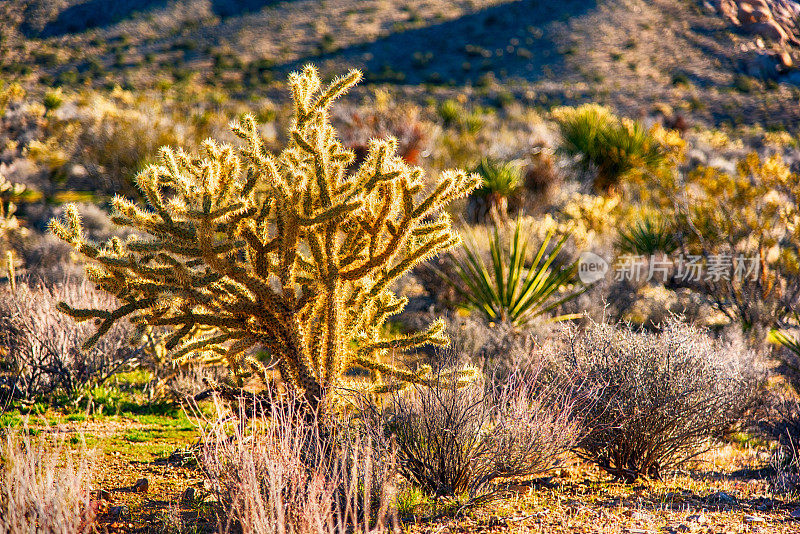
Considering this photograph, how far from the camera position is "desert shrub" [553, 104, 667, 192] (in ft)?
42.8

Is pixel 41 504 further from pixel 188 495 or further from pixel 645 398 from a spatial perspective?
pixel 645 398

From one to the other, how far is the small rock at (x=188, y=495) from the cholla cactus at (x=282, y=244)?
68 cm

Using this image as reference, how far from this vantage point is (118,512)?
9.58 feet

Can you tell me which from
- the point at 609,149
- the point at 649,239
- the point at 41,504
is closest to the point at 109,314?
the point at 41,504

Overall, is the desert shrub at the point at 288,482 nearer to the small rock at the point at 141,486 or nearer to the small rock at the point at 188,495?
the small rock at the point at 188,495

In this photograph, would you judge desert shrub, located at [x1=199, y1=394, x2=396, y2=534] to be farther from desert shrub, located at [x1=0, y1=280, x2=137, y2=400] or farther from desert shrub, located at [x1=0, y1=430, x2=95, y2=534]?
desert shrub, located at [x1=0, y1=280, x2=137, y2=400]

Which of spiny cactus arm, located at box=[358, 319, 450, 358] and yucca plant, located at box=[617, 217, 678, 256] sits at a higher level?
spiny cactus arm, located at box=[358, 319, 450, 358]

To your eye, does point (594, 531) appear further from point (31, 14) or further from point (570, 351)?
point (31, 14)

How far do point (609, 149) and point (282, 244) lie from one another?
11651 millimetres

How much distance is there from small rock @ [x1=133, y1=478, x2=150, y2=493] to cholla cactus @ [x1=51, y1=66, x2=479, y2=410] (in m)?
0.70

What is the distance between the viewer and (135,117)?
12.5 metres

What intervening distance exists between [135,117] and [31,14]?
112ft

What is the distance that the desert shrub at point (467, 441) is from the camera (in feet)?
10.2

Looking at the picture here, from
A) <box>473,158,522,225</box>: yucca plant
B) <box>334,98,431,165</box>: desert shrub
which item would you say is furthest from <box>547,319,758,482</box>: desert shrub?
<box>334,98,431,165</box>: desert shrub
